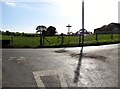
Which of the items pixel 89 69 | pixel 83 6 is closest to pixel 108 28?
pixel 83 6

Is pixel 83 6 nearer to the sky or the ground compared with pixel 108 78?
nearer to the sky

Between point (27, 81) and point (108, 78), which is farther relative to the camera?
point (108, 78)

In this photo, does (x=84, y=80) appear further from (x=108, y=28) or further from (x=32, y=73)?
(x=108, y=28)

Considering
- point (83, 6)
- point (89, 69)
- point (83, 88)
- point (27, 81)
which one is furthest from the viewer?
point (83, 6)

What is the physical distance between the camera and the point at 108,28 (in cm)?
10738

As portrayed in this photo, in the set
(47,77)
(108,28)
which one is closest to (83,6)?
(47,77)

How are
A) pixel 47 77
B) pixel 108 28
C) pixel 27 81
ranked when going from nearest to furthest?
pixel 27 81
pixel 47 77
pixel 108 28

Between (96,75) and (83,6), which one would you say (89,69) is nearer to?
(96,75)

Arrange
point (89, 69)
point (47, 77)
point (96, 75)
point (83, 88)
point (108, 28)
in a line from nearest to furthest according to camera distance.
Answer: point (83, 88) → point (47, 77) → point (96, 75) → point (89, 69) → point (108, 28)

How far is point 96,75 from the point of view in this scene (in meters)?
9.74

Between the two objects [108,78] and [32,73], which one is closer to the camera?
[108,78]

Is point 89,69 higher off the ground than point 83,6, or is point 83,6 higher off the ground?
point 83,6

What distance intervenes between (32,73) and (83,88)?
9.52 feet

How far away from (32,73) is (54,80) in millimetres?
1557
